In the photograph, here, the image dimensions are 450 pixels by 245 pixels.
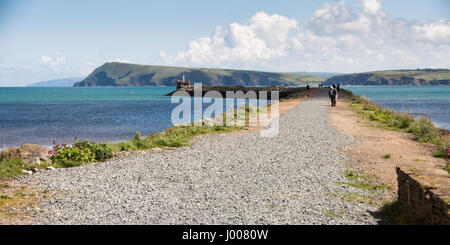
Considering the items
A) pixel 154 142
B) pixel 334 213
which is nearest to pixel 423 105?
pixel 154 142

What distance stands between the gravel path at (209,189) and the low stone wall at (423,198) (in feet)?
2.21

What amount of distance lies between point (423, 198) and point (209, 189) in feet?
14.5

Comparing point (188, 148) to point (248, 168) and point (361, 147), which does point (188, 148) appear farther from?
point (361, 147)

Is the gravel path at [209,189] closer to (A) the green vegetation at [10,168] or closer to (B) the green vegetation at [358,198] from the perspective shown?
(B) the green vegetation at [358,198]

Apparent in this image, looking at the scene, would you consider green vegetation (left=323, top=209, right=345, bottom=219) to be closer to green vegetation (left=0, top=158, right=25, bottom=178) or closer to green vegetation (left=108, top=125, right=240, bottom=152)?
green vegetation (left=0, top=158, right=25, bottom=178)

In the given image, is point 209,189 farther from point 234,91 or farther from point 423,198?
point 234,91

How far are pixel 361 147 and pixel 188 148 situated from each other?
6.51 metres

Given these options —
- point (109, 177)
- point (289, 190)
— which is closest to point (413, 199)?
point (289, 190)

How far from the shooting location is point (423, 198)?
589cm

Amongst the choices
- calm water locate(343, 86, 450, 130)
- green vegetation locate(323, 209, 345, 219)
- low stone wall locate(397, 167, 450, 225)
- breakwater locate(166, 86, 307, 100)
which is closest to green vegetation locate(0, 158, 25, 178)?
green vegetation locate(323, 209, 345, 219)

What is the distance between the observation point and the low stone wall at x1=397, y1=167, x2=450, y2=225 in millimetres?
5395

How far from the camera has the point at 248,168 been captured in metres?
10.7

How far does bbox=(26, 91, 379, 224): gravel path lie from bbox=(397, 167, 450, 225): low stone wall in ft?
2.21
